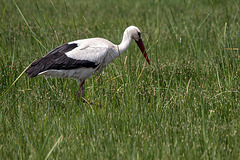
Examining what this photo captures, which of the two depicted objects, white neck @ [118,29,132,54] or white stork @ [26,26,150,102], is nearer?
white stork @ [26,26,150,102]

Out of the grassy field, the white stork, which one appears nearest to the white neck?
the white stork

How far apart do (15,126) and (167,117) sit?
153 cm

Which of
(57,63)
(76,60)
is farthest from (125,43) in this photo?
(57,63)

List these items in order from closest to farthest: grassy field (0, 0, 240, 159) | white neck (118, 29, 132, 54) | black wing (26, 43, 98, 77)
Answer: grassy field (0, 0, 240, 159), black wing (26, 43, 98, 77), white neck (118, 29, 132, 54)

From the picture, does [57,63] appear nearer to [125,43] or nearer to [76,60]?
[76,60]

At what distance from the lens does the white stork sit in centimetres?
445

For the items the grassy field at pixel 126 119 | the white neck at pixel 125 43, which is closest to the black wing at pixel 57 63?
the grassy field at pixel 126 119

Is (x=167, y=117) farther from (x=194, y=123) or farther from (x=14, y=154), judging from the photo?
(x=14, y=154)

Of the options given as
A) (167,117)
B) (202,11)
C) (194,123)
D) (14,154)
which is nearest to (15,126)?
(14,154)

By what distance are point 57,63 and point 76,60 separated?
0.28 m

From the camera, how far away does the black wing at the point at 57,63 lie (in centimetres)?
441

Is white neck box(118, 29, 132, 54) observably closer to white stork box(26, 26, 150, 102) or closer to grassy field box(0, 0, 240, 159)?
white stork box(26, 26, 150, 102)

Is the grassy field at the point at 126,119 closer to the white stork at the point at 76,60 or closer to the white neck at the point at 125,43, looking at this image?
the white stork at the point at 76,60

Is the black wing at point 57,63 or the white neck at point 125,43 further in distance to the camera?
the white neck at point 125,43
